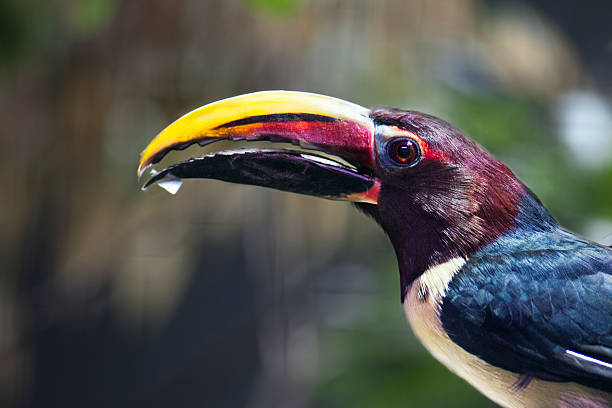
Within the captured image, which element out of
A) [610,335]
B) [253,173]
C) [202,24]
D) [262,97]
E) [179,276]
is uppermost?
[202,24]

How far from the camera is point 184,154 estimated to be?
109 inches

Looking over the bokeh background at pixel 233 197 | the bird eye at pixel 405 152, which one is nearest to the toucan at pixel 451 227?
Result: the bird eye at pixel 405 152

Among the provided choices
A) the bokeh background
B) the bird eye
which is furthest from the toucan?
the bokeh background

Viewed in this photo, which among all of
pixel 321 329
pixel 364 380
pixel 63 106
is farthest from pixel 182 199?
pixel 364 380

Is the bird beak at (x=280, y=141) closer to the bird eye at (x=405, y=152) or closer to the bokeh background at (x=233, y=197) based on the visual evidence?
the bird eye at (x=405, y=152)

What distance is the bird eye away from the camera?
0.94 m

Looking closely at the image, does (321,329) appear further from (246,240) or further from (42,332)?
(42,332)

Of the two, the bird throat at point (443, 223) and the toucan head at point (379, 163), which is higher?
the toucan head at point (379, 163)

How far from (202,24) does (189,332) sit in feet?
4.85

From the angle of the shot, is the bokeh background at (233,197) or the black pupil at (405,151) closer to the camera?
the black pupil at (405,151)

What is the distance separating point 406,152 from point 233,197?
224 cm

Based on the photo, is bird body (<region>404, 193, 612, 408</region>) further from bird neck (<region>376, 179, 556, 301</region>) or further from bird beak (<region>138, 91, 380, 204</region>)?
bird beak (<region>138, 91, 380, 204</region>)

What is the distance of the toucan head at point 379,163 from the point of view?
93cm

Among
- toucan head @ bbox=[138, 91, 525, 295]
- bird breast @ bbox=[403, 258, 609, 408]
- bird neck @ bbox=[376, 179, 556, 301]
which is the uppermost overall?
toucan head @ bbox=[138, 91, 525, 295]
